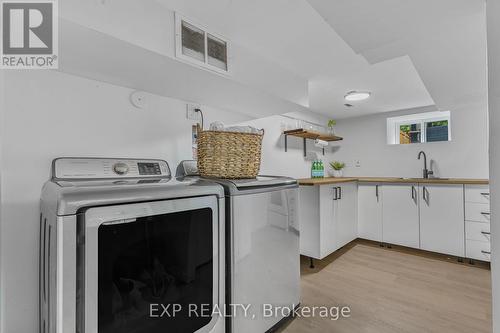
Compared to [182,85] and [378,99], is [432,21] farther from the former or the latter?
[378,99]

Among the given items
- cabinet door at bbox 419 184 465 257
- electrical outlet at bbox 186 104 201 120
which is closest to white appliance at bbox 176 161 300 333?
electrical outlet at bbox 186 104 201 120

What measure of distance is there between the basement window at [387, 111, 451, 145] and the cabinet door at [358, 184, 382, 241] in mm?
997

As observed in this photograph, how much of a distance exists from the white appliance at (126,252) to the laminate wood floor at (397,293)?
910 mm

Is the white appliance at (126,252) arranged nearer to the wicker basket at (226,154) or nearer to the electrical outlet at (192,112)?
the wicker basket at (226,154)

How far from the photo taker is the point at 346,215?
3131 mm

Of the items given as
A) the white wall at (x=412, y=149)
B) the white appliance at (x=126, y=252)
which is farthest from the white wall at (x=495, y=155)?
the white wall at (x=412, y=149)

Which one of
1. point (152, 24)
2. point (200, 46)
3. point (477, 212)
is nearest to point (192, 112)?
point (200, 46)

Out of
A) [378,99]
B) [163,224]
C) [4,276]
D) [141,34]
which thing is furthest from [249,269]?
[378,99]

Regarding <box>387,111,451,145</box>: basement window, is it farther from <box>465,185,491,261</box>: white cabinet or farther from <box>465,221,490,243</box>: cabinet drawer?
<box>465,221,490,243</box>: cabinet drawer

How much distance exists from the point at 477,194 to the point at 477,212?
20 centimetres

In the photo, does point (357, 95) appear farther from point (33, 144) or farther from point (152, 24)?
point (33, 144)

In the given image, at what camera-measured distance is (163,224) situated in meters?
1.00

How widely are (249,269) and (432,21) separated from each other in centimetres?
164

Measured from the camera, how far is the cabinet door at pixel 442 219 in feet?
8.95
